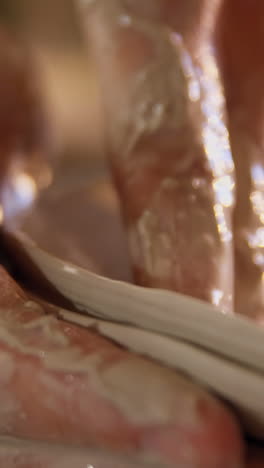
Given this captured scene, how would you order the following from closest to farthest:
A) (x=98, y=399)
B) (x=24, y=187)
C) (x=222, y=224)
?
1. (x=98, y=399)
2. (x=222, y=224)
3. (x=24, y=187)

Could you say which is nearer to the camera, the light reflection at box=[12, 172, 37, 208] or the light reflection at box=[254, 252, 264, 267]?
the light reflection at box=[254, 252, 264, 267]

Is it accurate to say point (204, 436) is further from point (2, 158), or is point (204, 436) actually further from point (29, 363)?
point (2, 158)

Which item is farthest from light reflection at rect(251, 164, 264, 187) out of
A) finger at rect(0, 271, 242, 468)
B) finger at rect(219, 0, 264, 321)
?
finger at rect(0, 271, 242, 468)

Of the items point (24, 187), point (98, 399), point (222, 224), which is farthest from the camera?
point (24, 187)

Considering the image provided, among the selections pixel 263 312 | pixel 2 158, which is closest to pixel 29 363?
pixel 263 312

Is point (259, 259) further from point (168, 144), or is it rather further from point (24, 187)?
point (24, 187)

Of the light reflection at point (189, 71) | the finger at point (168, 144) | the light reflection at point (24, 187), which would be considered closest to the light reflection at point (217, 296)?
the finger at point (168, 144)

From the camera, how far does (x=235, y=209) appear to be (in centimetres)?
36

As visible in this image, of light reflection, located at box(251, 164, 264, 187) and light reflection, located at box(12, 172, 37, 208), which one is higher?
light reflection, located at box(251, 164, 264, 187)

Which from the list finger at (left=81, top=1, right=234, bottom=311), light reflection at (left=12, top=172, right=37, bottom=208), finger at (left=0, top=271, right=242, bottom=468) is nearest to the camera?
finger at (left=0, top=271, right=242, bottom=468)

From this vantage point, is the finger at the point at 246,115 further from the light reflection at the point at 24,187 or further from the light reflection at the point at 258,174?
the light reflection at the point at 24,187

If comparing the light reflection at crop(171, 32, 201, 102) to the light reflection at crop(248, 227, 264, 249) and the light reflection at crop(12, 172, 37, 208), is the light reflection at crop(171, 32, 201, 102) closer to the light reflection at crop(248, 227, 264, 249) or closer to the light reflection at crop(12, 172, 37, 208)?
the light reflection at crop(248, 227, 264, 249)

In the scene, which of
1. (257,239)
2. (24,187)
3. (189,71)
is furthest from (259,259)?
(24,187)

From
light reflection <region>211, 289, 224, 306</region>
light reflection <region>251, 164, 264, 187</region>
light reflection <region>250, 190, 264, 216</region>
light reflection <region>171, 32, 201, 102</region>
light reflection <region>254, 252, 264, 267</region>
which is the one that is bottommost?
light reflection <region>254, 252, 264, 267</region>
